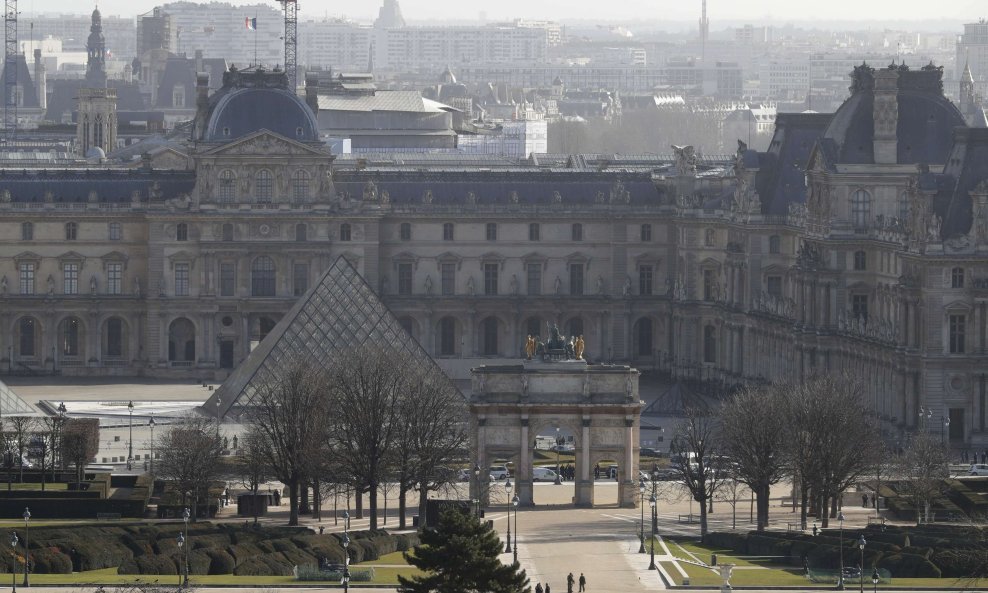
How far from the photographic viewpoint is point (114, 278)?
612 feet

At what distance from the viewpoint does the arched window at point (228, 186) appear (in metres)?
186

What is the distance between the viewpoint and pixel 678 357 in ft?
605

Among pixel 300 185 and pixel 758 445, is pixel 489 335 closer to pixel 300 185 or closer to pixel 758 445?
pixel 300 185

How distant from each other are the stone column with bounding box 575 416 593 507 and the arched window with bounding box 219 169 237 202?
52370mm

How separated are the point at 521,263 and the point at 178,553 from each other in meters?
72.1

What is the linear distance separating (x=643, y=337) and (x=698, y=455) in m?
54.6

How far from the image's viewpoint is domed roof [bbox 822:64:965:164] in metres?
164

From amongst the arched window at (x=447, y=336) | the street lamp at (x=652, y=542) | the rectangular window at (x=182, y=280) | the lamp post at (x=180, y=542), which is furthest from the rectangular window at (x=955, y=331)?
the rectangular window at (x=182, y=280)

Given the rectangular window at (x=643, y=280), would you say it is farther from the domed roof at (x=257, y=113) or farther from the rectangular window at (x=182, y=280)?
the rectangular window at (x=182, y=280)

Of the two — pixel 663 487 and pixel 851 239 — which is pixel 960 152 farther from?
pixel 663 487

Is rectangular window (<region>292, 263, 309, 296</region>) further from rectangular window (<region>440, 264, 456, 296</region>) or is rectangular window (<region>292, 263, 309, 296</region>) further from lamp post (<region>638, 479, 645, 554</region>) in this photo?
lamp post (<region>638, 479, 645, 554</region>)

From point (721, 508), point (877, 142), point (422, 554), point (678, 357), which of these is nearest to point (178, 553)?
point (422, 554)

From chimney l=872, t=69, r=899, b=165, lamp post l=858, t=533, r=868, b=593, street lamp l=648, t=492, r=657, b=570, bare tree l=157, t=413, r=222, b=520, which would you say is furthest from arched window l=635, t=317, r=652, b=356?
lamp post l=858, t=533, r=868, b=593

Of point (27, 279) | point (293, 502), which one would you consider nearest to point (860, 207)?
point (293, 502)
